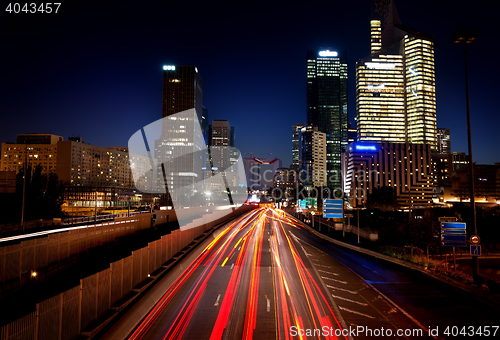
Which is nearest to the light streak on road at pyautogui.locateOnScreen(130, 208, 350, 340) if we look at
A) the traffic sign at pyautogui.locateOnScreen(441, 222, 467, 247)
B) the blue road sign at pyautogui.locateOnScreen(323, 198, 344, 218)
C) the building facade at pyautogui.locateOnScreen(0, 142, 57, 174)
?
the traffic sign at pyautogui.locateOnScreen(441, 222, 467, 247)

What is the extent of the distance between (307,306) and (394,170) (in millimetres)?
193609

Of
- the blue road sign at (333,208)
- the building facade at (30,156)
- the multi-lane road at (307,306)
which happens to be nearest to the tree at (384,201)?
the blue road sign at (333,208)

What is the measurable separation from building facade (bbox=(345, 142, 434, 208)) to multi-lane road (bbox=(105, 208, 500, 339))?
567 ft

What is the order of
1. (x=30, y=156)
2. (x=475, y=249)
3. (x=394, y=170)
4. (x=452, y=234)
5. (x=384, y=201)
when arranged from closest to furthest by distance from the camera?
(x=475, y=249) < (x=452, y=234) < (x=384, y=201) < (x=30, y=156) < (x=394, y=170)

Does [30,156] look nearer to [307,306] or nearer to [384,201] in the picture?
[384,201]

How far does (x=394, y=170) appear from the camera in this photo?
618 ft

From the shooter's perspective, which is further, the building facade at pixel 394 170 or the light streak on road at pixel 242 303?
the building facade at pixel 394 170

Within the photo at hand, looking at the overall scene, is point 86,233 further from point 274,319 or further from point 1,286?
point 274,319

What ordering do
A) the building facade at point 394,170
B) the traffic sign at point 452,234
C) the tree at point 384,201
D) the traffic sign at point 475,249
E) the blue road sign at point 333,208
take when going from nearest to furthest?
1. the traffic sign at point 475,249
2. the traffic sign at point 452,234
3. the blue road sign at point 333,208
4. the tree at point 384,201
5. the building facade at point 394,170

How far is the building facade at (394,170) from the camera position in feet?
607

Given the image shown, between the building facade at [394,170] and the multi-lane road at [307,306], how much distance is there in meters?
173

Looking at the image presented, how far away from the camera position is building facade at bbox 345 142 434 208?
607ft

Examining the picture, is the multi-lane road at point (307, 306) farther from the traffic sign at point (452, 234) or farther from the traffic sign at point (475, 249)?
the traffic sign at point (452, 234)

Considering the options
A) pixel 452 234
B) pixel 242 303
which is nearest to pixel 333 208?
pixel 452 234
